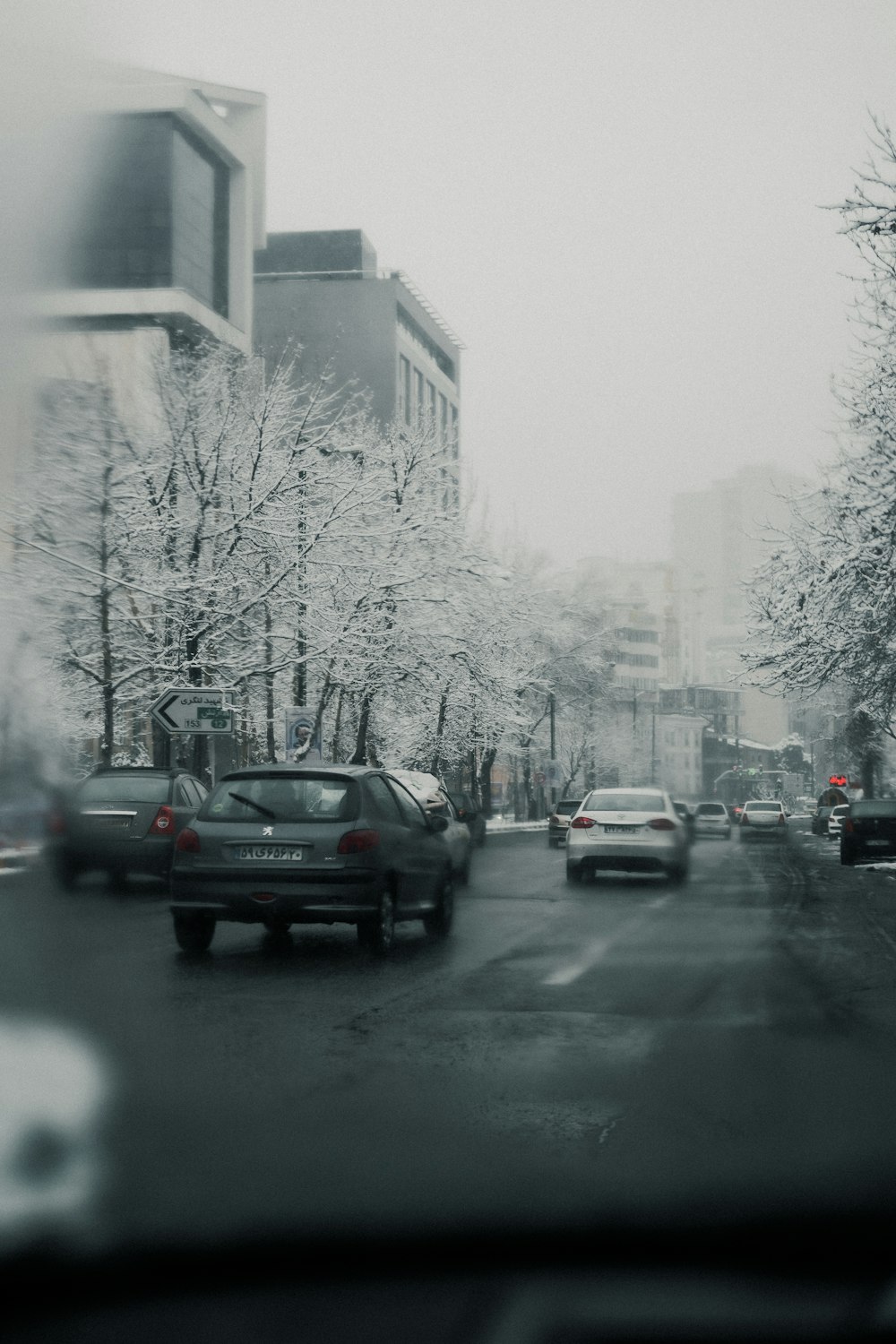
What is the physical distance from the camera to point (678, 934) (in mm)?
15094

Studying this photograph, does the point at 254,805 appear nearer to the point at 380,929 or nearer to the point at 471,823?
the point at 380,929

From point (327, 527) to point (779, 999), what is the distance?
83.3ft

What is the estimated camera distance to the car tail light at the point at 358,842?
1209cm

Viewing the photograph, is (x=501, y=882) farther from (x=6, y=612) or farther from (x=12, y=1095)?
(x=6, y=612)

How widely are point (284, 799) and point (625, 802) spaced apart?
12.4 meters

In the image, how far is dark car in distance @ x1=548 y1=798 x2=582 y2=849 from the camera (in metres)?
44.9

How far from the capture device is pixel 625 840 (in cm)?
2358

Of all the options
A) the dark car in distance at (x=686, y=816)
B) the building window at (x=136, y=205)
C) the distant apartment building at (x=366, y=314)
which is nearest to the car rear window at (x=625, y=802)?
the dark car in distance at (x=686, y=816)

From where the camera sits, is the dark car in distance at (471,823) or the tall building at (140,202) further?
the dark car in distance at (471,823)

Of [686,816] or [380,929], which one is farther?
[686,816]

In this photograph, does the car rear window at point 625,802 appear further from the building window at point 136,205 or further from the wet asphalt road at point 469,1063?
the building window at point 136,205

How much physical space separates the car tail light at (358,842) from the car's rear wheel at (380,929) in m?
0.43

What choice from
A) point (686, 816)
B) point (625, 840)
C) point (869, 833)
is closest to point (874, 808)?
point (869, 833)

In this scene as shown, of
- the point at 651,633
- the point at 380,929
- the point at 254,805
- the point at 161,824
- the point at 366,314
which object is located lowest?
the point at 380,929
